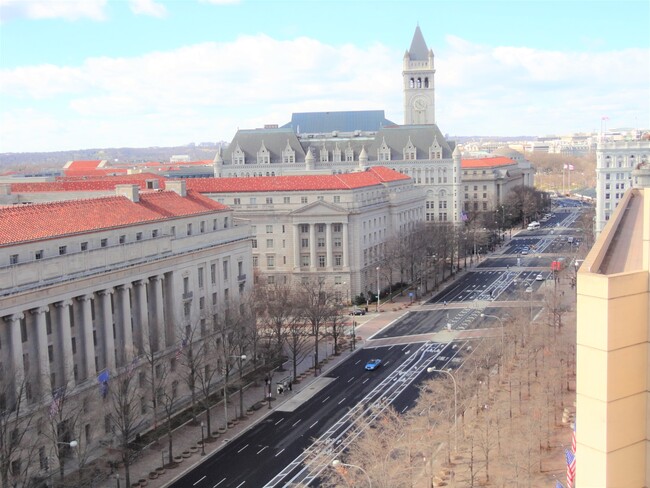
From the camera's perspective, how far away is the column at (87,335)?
2854 inches

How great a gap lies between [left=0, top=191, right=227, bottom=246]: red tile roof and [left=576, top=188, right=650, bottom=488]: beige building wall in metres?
57.3

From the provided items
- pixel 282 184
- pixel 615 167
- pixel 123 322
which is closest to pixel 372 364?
pixel 123 322

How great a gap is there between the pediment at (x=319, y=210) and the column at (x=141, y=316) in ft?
205

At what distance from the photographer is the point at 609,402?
1914 centimetres

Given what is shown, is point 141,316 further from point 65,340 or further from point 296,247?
point 296,247

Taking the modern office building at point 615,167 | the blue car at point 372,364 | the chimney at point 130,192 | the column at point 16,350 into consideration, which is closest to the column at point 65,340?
the column at point 16,350

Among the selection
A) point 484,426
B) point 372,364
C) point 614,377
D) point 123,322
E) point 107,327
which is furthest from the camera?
point 372,364

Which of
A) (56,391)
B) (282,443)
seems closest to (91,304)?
(56,391)

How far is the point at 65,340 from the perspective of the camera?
69750 mm

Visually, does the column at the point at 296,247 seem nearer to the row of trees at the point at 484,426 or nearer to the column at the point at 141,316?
the row of trees at the point at 484,426

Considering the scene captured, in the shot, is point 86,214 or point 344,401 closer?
point 86,214

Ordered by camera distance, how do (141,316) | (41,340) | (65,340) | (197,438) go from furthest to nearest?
1. (141,316)
2. (197,438)
3. (65,340)
4. (41,340)

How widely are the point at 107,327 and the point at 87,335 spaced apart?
3.24 m

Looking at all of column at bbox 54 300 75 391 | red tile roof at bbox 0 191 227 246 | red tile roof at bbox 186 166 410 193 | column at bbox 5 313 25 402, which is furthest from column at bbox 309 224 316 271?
column at bbox 5 313 25 402
